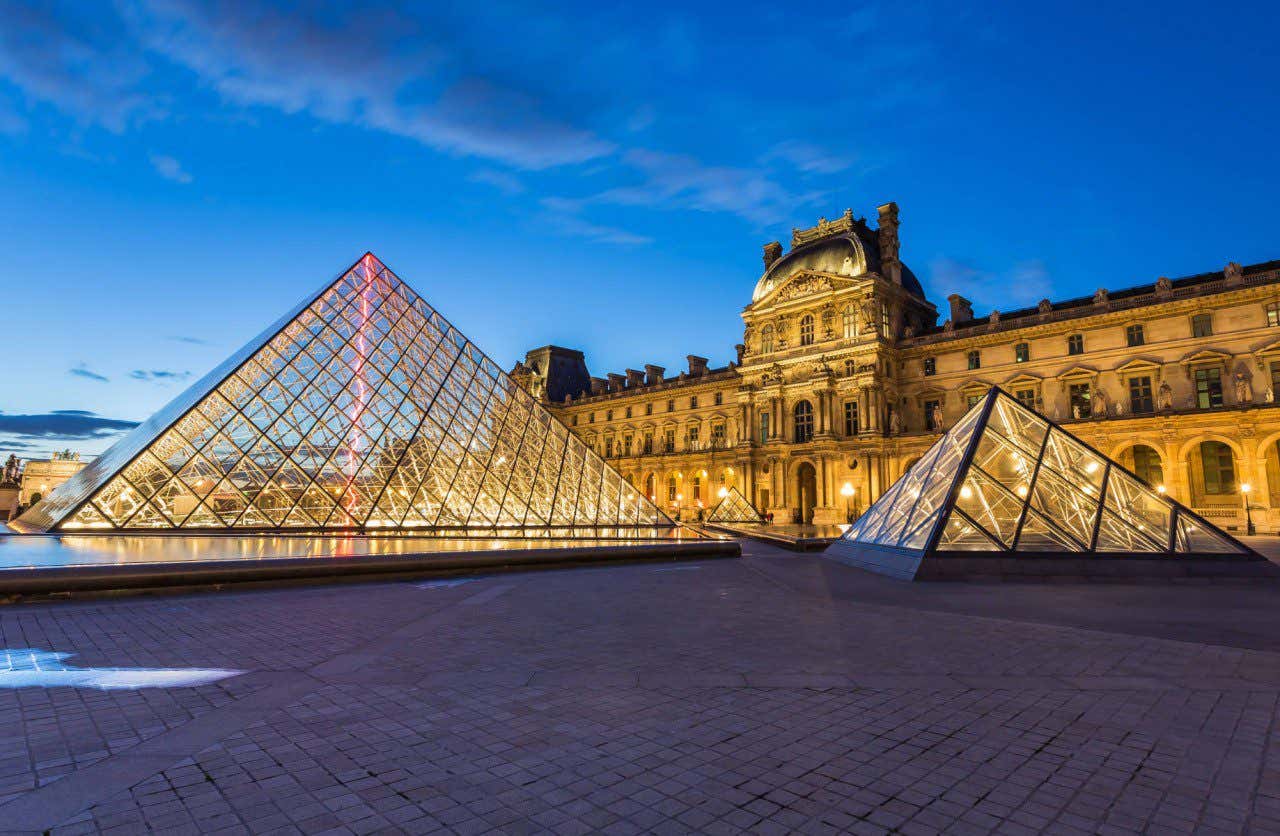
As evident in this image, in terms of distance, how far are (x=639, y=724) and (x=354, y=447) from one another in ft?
48.4

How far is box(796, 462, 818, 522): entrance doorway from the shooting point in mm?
43781

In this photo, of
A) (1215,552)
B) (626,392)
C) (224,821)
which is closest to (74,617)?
(224,821)

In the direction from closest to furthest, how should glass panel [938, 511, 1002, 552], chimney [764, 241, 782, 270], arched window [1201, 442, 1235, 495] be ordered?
1. glass panel [938, 511, 1002, 552]
2. arched window [1201, 442, 1235, 495]
3. chimney [764, 241, 782, 270]

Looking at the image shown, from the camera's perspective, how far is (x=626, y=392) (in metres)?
57.4

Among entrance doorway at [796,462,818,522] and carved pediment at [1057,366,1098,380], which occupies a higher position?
carved pediment at [1057,366,1098,380]

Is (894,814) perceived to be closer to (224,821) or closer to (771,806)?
(771,806)

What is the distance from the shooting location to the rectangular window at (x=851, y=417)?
132ft

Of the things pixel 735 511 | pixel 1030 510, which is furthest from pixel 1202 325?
pixel 1030 510

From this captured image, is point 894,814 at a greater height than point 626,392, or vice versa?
point 626,392

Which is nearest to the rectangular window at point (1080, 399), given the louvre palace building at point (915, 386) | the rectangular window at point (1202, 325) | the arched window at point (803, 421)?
the louvre palace building at point (915, 386)

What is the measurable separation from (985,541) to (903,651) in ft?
23.0

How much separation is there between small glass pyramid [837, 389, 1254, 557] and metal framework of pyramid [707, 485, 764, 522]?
2267 cm

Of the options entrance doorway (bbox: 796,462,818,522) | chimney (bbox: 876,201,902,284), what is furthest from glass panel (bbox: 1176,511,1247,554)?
chimney (bbox: 876,201,902,284)

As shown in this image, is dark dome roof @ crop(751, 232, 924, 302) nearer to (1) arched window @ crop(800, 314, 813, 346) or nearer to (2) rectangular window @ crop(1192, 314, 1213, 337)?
(1) arched window @ crop(800, 314, 813, 346)
